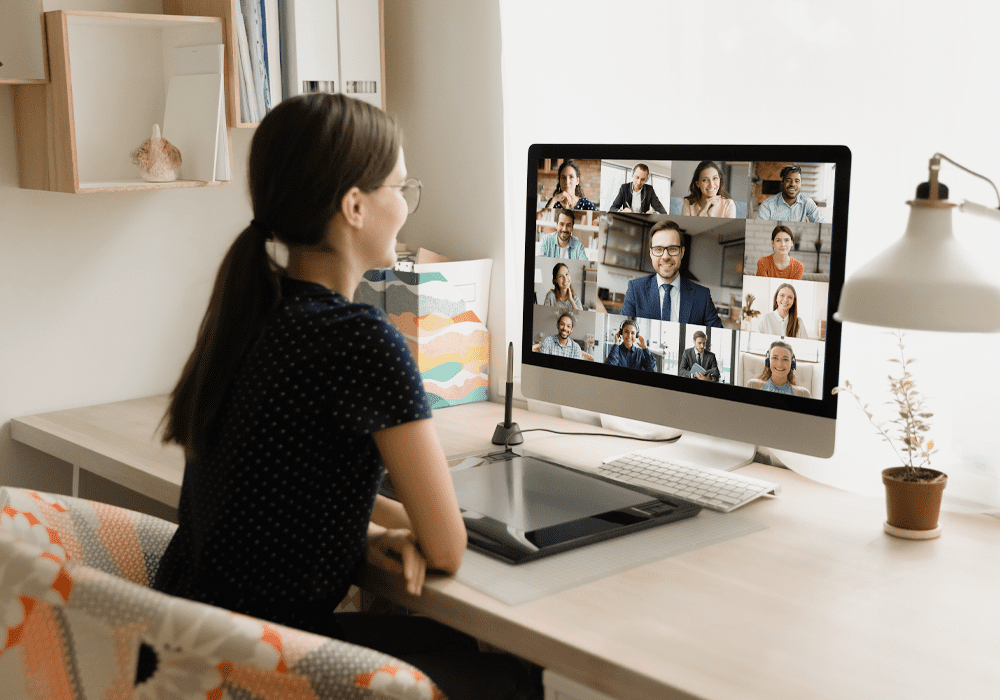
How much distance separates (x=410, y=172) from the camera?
2.51 metres

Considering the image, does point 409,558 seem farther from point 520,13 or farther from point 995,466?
point 520,13

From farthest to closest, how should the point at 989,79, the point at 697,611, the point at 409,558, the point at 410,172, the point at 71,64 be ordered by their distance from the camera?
the point at 410,172, the point at 71,64, the point at 989,79, the point at 409,558, the point at 697,611

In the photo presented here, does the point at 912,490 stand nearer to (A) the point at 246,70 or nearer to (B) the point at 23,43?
(A) the point at 246,70

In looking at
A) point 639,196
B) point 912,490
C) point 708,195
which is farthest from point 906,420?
point 639,196

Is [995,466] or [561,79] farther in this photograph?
[561,79]

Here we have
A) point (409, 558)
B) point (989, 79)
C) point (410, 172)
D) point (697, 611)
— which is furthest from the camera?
point (410, 172)

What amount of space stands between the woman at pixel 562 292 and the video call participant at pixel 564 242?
0.9 inches

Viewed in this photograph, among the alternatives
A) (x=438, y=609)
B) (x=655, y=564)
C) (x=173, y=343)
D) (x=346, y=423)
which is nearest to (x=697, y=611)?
(x=655, y=564)

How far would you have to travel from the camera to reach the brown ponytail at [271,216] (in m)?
1.23

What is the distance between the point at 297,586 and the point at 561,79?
4.18 ft

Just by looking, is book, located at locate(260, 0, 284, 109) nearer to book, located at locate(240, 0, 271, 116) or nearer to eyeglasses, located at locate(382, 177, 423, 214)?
book, located at locate(240, 0, 271, 116)

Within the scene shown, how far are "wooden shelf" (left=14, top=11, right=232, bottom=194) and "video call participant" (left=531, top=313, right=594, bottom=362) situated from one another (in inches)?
31.6

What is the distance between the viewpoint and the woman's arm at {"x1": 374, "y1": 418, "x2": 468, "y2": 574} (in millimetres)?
1181

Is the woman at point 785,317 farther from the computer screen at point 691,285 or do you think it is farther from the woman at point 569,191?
the woman at point 569,191
